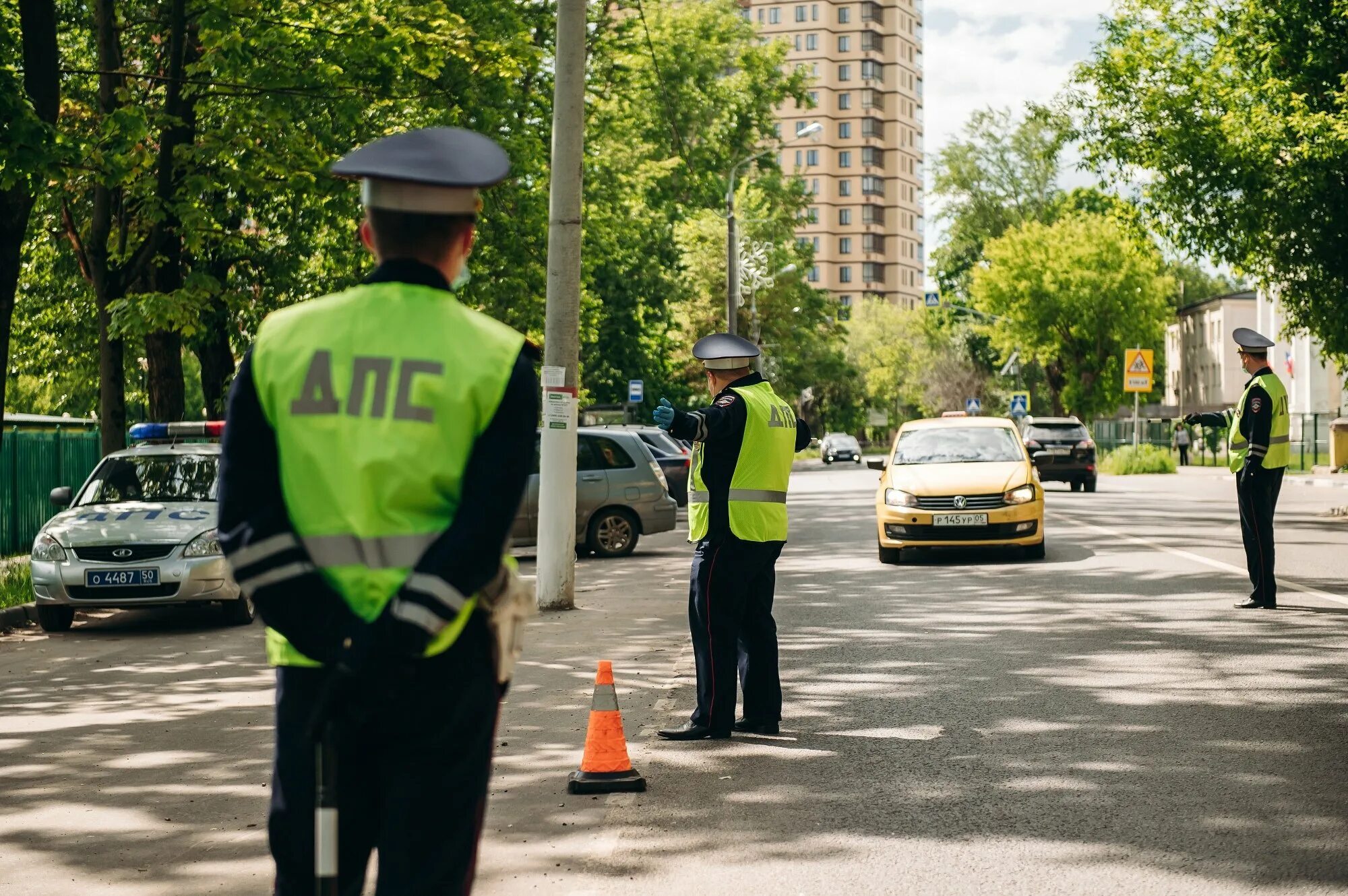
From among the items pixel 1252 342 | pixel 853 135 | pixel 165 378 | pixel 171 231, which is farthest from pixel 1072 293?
pixel 853 135

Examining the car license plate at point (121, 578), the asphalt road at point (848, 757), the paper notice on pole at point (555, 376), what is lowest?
the asphalt road at point (848, 757)

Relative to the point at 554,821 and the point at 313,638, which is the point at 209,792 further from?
the point at 313,638

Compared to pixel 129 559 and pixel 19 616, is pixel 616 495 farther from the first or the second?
pixel 129 559

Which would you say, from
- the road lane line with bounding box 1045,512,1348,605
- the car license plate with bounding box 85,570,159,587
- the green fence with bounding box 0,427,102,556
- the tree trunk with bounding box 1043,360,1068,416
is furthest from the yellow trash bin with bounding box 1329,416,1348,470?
the car license plate with bounding box 85,570,159,587

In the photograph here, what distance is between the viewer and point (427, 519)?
2.87m

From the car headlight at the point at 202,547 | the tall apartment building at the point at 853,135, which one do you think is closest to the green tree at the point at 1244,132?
the car headlight at the point at 202,547

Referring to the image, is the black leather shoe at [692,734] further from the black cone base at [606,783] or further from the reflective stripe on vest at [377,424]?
the reflective stripe on vest at [377,424]

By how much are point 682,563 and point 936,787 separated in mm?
13241

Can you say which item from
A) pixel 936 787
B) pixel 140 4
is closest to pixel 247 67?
pixel 140 4

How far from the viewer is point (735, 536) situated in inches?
302

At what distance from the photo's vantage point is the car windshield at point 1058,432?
35.9 meters

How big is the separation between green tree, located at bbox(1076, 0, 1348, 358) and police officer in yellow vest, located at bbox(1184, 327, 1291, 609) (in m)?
11.0

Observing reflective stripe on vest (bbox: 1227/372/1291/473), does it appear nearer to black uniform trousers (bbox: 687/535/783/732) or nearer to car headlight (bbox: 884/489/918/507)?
car headlight (bbox: 884/489/918/507)

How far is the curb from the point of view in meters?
13.9
